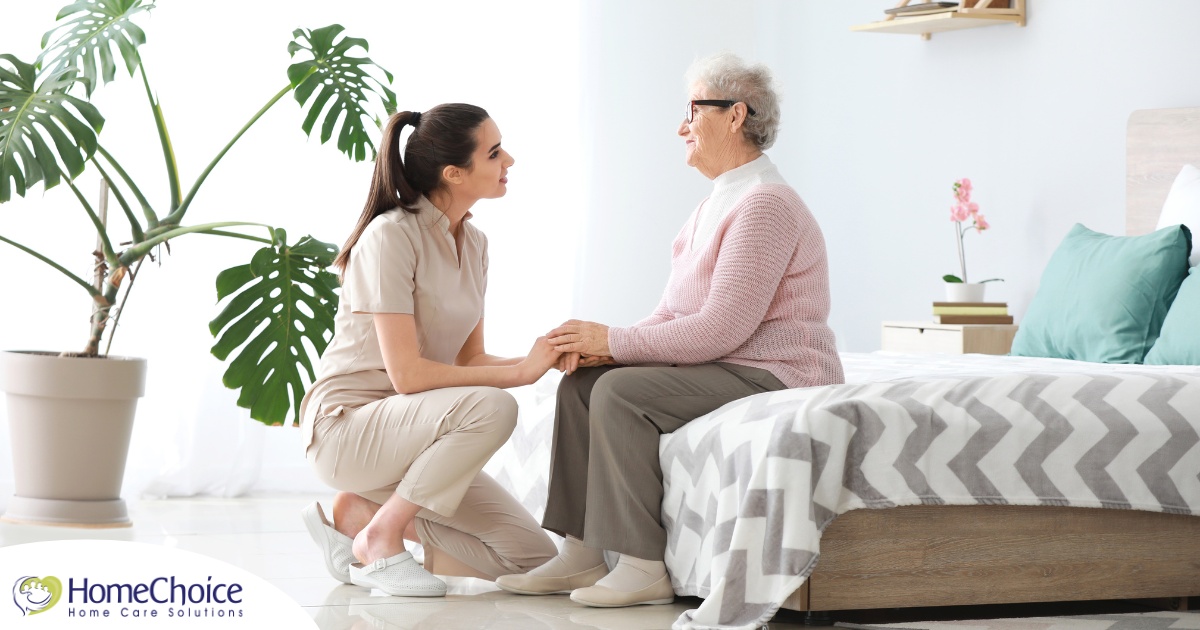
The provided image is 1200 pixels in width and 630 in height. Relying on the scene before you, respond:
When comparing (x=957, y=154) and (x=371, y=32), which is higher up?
(x=371, y=32)

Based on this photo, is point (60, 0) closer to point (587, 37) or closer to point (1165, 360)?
point (587, 37)

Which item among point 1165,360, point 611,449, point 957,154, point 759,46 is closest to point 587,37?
point 759,46

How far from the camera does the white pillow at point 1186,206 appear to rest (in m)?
3.26

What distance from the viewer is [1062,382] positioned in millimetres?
2154

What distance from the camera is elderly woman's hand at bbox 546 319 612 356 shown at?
2389 mm

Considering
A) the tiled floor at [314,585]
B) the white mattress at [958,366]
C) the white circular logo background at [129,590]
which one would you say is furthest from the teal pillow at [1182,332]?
the white circular logo background at [129,590]

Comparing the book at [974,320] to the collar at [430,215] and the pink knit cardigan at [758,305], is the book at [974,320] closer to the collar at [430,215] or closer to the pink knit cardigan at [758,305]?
the pink knit cardigan at [758,305]

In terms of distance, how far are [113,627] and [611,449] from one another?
911mm

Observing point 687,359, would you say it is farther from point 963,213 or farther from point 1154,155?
point 963,213

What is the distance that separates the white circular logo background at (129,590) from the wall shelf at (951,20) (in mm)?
3306

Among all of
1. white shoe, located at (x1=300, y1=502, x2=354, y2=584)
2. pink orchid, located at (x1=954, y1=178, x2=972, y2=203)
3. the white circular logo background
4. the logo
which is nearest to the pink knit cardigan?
white shoe, located at (x1=300, y1=502, x2=354, y2=584)

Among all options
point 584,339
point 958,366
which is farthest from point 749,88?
point 958,366

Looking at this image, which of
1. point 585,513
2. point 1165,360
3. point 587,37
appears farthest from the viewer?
point 587,37

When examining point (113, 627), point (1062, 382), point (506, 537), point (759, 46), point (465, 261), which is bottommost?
point (506, 537)
